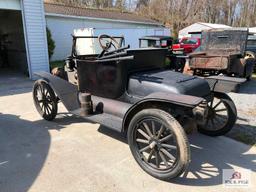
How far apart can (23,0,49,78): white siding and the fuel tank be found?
252 inches

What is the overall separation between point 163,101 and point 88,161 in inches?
52.4

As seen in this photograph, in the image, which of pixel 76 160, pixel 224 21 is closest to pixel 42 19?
pixel 76 160

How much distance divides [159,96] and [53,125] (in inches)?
97.1

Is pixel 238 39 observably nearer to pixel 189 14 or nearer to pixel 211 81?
pixel 211 81

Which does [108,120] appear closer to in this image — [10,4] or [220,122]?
[220,122]

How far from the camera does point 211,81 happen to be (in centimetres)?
348

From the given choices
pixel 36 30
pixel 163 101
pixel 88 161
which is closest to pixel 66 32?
pixel 36 30

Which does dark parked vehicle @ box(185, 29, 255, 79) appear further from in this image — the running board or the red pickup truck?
the red pickup truck

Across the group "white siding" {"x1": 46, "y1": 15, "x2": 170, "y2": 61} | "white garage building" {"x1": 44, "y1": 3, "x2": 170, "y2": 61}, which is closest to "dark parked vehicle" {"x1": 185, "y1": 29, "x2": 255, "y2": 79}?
"white garage building" {"x1": 44, "y1": 3, "x2": 170, "y2": 61}

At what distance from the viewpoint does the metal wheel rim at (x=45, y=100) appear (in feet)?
14.3

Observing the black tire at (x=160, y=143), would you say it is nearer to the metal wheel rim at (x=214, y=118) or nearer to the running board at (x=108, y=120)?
the running board at (x=108, y=120)

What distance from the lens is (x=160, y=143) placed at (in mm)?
2676

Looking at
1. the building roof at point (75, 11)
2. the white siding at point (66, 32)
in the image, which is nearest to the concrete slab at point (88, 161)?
the white siding at point (66, 32)

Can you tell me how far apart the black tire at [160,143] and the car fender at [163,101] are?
5.4 inches
